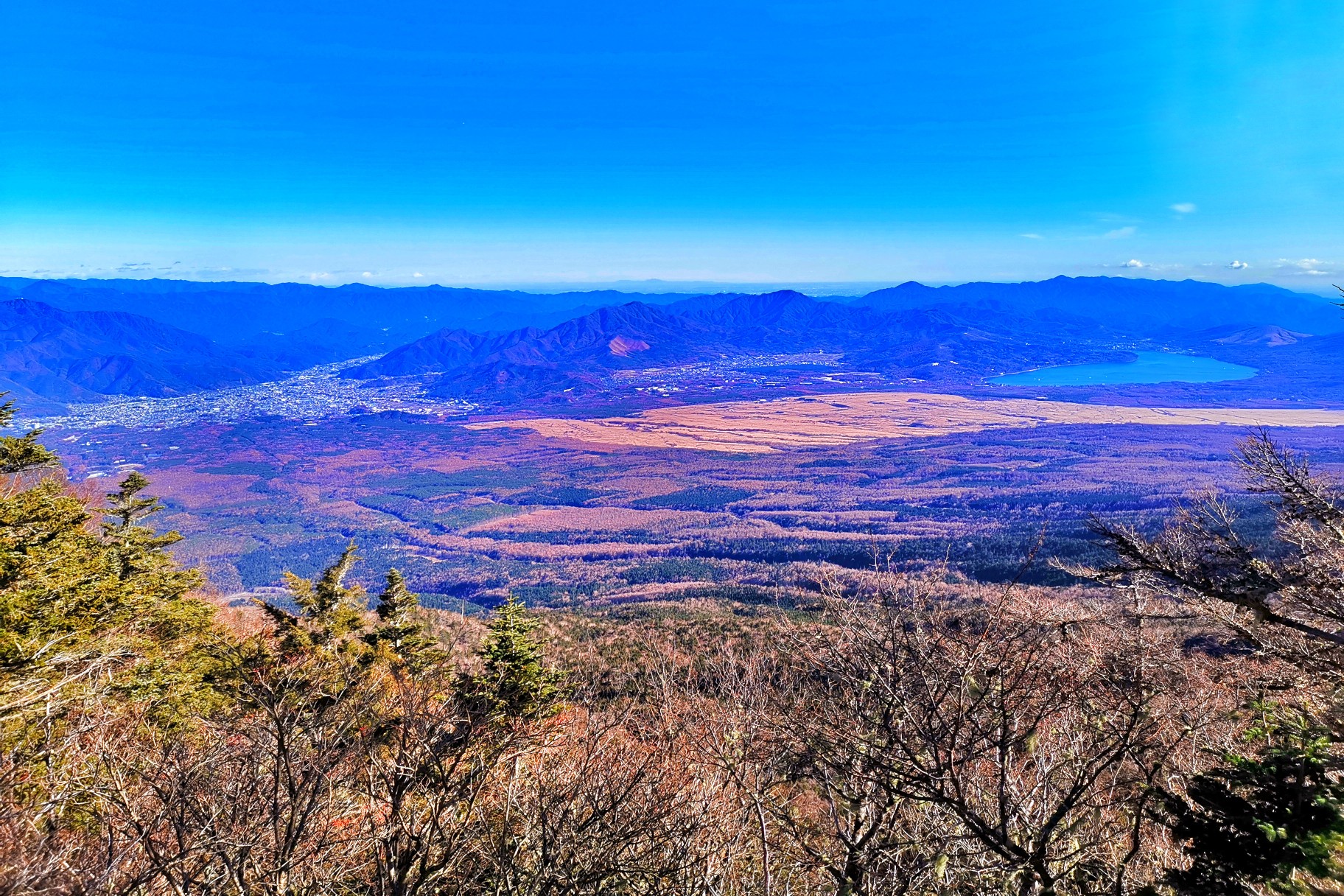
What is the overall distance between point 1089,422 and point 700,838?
225614mm

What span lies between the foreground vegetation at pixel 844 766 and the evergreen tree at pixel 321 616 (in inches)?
254

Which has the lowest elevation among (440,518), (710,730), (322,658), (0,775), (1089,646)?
(440,518)

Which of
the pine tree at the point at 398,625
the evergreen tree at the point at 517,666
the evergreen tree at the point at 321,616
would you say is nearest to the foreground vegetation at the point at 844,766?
the evergreen tree at the point at 517,666

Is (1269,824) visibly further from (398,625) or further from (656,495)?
(656,495)

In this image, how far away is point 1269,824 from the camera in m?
4.48

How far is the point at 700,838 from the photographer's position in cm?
636

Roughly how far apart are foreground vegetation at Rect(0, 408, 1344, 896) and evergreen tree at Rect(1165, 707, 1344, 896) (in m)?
0.02

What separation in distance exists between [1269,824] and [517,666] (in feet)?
41.6

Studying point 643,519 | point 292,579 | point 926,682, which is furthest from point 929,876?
point 643,519

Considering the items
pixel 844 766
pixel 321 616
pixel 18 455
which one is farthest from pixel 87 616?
pixel 844 766

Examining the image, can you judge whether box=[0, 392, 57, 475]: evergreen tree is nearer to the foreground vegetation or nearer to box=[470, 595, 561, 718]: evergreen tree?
the foreground vegetation

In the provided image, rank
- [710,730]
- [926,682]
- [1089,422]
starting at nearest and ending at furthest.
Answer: [926,682]
[710,730]
[1089,422]

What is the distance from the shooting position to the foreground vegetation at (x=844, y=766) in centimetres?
451

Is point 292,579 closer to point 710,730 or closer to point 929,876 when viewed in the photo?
point 710,730
